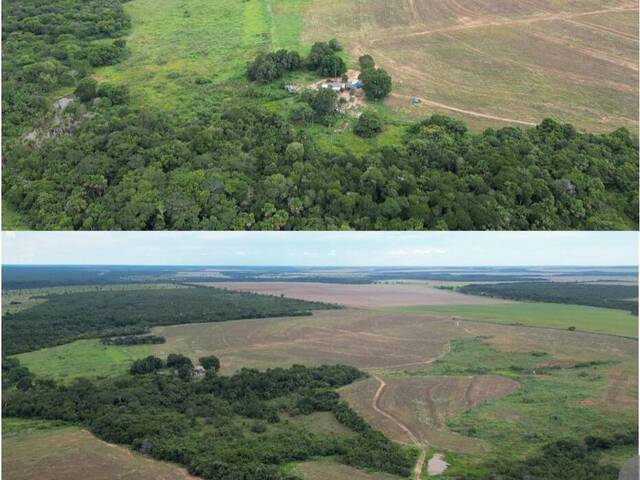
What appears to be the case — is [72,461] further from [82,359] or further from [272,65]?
[272,65]

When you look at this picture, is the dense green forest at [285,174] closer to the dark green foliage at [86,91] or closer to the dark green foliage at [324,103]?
the dark green foliage at [324,103]

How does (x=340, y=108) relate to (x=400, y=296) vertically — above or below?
above

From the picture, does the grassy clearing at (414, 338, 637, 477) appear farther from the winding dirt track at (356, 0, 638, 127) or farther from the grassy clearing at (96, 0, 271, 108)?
the winding dirt track at (356, 0, 638, 127)

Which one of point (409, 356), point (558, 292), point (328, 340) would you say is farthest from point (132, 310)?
point (558, 292)

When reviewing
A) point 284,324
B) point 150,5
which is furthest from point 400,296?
point 150,5

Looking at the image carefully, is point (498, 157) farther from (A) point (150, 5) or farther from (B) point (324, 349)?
(A) point (150, 5)
